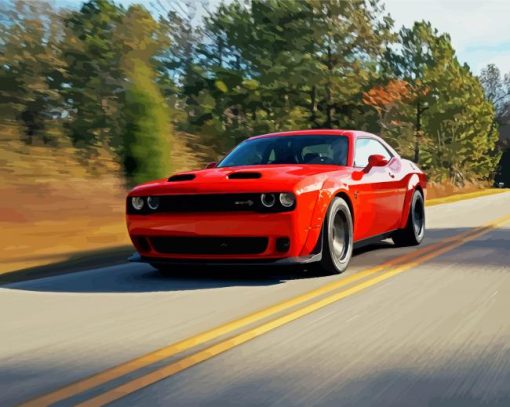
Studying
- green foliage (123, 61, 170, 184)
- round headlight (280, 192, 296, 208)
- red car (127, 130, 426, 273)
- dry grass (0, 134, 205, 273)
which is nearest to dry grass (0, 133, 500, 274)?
dry grass (0, 134, 205, 273)

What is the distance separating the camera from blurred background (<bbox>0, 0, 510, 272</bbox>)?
704 inches

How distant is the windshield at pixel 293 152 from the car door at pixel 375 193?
0.25 meters

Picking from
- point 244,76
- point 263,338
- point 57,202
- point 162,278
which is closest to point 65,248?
point 162,278

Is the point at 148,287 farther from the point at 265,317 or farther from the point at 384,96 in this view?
the point at 384,96

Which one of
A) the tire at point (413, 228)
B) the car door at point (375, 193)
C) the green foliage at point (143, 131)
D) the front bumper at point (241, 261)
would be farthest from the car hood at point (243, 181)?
the green foliage at point (143, 131)

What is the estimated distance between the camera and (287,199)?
7.48 meters

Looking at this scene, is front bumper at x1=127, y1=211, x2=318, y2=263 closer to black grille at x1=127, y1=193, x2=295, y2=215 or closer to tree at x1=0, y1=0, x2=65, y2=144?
black grille at x1=127, y1=193, x2=295, y2=215

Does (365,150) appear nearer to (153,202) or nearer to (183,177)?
(183,177)

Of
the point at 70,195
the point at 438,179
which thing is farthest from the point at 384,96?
the point at 70,195

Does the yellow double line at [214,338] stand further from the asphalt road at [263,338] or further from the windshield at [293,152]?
the windshield at [293,152]

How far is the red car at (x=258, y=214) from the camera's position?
7465 mm

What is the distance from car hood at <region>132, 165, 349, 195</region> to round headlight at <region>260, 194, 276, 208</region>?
0.06 m

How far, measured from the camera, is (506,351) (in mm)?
5012

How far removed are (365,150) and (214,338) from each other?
16.8 ft
